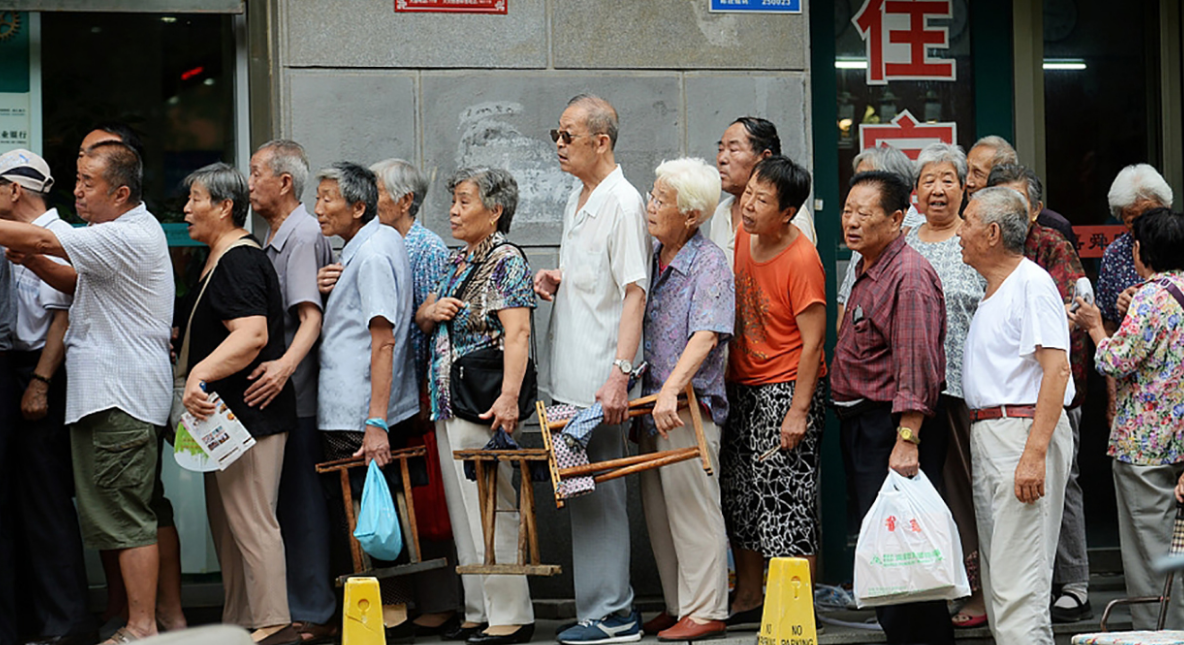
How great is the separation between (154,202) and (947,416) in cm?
421

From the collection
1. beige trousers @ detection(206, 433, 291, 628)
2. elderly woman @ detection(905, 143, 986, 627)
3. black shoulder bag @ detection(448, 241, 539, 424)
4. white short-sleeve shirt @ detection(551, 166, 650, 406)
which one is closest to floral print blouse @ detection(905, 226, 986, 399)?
elderly woman @ detection(905, 143, 986, 627)

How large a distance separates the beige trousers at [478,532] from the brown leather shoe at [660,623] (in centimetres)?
55

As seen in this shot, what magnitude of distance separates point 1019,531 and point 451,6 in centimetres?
385

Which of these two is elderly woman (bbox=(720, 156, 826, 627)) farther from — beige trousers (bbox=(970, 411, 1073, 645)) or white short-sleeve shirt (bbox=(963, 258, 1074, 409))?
beige trousers (bbox=(970, 411, 1073, 645))

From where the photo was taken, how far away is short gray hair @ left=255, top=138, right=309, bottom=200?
6.79 meters

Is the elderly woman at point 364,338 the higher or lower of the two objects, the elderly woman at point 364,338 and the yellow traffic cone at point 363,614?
the higher

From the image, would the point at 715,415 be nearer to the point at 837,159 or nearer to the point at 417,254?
the point at 417,254

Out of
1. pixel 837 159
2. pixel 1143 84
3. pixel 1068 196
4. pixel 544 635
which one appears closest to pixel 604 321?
pixel 544 635

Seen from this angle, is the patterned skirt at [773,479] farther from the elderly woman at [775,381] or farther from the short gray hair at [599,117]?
the short gray hair at [599,117]

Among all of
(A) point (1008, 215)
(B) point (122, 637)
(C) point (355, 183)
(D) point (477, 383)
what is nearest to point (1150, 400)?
(A) point (1008, 215)

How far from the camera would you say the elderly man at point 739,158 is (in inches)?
274

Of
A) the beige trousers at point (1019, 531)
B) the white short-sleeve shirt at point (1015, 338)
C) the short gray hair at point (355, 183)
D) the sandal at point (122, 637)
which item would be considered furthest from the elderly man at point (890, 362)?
the sandal at point (122, 637)

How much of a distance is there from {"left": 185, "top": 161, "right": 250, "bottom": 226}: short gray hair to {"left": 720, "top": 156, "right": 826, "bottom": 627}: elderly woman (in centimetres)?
228

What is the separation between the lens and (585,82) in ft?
24.9
